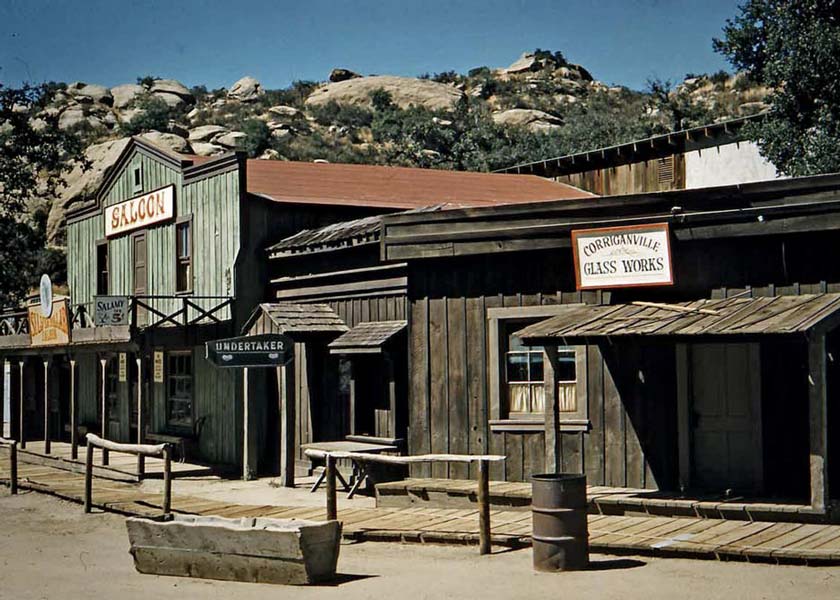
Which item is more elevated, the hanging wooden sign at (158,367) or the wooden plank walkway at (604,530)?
the hanging wooden sign at (158,367)

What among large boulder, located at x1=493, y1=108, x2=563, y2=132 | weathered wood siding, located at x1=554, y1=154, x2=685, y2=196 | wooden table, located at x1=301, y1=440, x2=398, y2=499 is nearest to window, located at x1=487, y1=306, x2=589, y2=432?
wooden table, located at x1=301, y1=440, x2=398, y2=499

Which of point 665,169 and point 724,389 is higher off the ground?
point 665,169

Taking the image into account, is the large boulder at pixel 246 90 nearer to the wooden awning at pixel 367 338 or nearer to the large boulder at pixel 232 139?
the large boulder at pixel 232 139

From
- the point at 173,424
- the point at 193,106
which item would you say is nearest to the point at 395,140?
the point at 193,106

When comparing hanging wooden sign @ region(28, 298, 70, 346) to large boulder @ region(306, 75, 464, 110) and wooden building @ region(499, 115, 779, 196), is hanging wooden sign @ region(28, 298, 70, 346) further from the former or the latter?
large boulder @ region(306, 75, 464, 110)

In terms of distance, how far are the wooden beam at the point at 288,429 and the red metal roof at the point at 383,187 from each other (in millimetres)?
4300

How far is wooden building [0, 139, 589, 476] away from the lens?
803 inches

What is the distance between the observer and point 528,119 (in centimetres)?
7538

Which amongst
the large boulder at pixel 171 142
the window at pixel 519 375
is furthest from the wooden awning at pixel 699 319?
the large boulder at pixel 171 142

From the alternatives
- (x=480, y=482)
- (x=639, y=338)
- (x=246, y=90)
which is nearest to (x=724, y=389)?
(x=639, y=338)

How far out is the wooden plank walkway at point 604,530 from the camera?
10406 mm

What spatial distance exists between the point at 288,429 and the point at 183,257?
6.41 metres

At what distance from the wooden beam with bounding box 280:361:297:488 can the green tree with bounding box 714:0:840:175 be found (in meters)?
13.3

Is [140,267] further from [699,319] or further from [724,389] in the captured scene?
A: [699,319]
